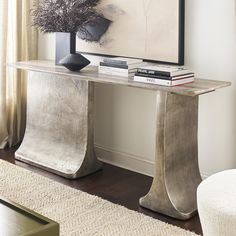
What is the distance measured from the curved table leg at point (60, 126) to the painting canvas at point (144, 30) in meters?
0.40

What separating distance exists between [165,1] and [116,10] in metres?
0.43

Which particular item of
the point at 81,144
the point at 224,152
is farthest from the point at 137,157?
the point at 224,152

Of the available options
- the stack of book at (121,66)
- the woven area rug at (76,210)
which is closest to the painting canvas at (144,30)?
the stack of book at (121,66)

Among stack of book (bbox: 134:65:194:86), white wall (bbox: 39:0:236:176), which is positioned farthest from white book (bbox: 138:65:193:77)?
white wall (bbox: 39:0:236:176)

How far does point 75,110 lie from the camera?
323 centimetres

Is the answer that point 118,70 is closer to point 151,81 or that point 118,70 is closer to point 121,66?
point 121,66

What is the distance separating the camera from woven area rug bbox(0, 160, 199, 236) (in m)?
2.44

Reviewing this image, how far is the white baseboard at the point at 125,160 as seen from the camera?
3.31 meters

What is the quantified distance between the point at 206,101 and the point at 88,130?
808 mm

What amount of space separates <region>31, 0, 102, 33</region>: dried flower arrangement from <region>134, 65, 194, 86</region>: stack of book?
2.40ft

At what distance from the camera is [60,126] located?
132 inches

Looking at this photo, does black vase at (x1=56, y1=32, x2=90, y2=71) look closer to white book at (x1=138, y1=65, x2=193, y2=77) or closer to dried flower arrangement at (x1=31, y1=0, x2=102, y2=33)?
dried flower arrangement at (x1=31, y1=0, x2=102, y2=33)

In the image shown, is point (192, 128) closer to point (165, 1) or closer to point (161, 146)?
point (161, 146)

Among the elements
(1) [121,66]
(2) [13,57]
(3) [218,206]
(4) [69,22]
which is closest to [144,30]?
(1) [121,66]
